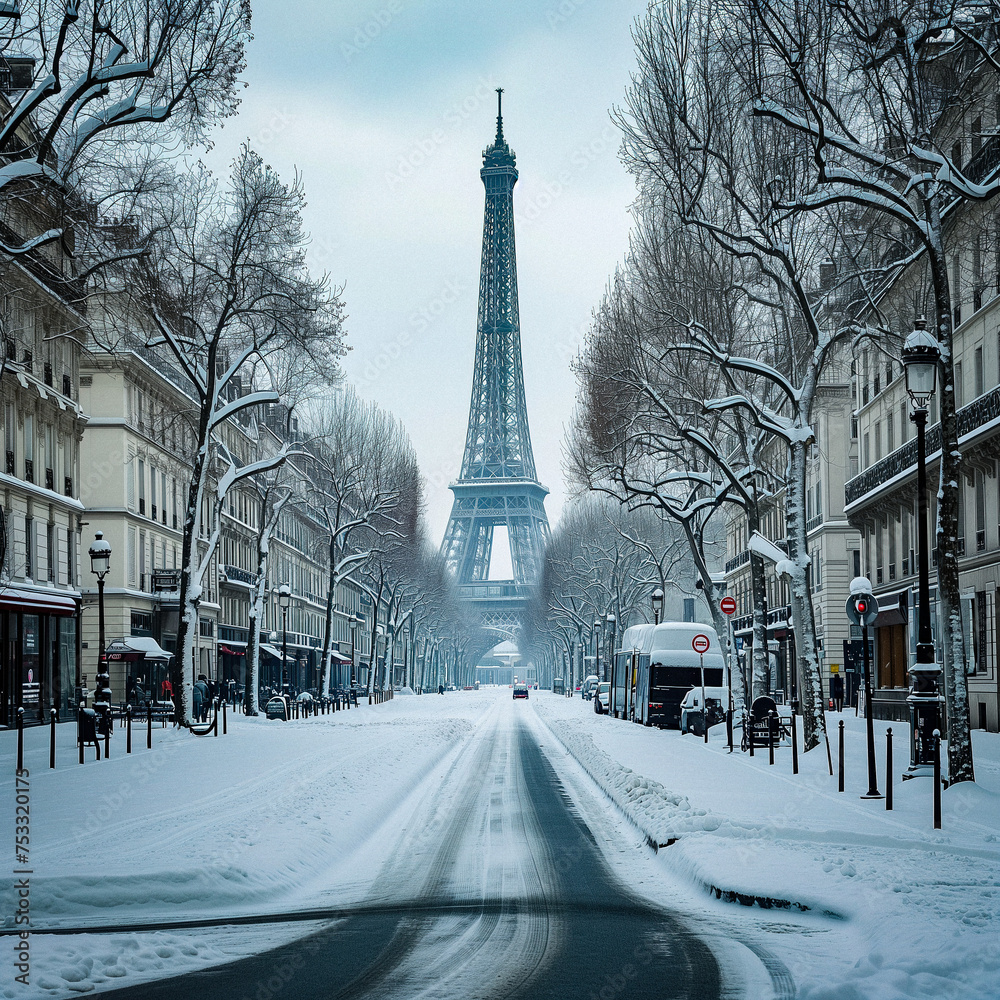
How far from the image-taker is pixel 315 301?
33.9 metres

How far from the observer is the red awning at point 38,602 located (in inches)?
1490

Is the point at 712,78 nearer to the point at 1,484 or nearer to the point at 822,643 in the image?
the point at 1,484

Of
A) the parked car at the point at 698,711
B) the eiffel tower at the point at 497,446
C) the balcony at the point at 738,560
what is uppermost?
the eiffel tower at the point at 497,446

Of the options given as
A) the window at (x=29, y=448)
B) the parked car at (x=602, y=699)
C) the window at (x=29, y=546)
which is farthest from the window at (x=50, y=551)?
the parked car at (x=602, y=699)

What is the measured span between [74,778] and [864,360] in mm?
39554

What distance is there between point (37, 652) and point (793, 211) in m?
29.7

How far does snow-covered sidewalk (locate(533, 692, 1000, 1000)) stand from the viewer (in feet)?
26.0

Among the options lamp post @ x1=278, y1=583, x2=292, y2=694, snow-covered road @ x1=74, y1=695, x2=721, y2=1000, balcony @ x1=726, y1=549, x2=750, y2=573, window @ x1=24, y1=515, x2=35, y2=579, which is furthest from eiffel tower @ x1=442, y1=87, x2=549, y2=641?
snow-covered road @ x1=74, y1=695, x2=721, y2=1000

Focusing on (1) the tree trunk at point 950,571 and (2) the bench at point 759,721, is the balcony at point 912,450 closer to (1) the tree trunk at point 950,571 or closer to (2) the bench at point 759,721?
(2) the bench at point 759,721

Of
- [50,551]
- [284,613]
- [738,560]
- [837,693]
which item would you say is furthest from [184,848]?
[738,560]

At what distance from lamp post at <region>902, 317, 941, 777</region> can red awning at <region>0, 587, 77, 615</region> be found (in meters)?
25.6

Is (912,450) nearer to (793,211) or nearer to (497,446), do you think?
(793,211)

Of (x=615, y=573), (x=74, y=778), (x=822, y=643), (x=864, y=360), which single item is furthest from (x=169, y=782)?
(x=615, y=573)

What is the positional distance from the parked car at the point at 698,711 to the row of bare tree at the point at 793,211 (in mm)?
3282
